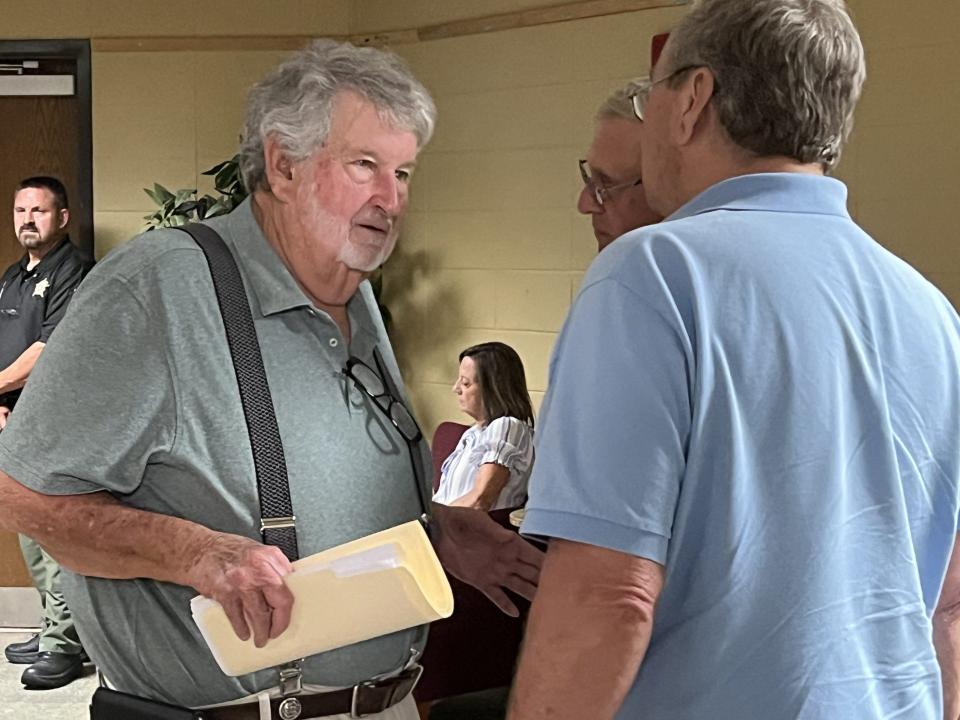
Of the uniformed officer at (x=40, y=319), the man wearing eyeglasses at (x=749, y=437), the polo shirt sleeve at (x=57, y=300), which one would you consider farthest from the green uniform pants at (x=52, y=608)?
the man wearing eyeglasses at (x=749, y=437)

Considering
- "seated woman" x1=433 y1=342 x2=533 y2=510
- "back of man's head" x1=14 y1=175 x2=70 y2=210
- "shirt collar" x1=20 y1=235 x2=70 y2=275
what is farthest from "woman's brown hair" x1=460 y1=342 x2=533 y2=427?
"back of man's head" x1=14 y1=175 x2=70 y2=210

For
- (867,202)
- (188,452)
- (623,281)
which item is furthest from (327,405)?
(867,202)

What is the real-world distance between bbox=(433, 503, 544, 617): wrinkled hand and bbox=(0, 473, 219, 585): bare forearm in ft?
1.75

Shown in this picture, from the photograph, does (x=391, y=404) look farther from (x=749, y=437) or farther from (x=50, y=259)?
(x=50, y=259)

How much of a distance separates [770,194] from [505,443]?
3119mm

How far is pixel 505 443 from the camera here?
4.30 metres

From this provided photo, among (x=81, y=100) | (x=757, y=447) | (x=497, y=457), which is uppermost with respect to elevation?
(x=81, y=100)

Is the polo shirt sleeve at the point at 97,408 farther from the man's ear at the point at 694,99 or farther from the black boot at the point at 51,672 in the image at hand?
the black boot at the point at 51,672

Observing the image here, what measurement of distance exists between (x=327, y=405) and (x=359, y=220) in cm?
27

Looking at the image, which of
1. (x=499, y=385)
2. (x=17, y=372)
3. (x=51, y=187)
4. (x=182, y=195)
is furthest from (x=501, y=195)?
(x=17, y=372)

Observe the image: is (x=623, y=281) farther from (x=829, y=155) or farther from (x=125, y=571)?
(x=125, y=571)

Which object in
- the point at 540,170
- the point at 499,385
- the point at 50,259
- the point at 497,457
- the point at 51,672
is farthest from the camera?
the point at 50,259

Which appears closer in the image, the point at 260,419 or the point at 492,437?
the point at 260,419

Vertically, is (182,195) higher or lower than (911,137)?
lower
